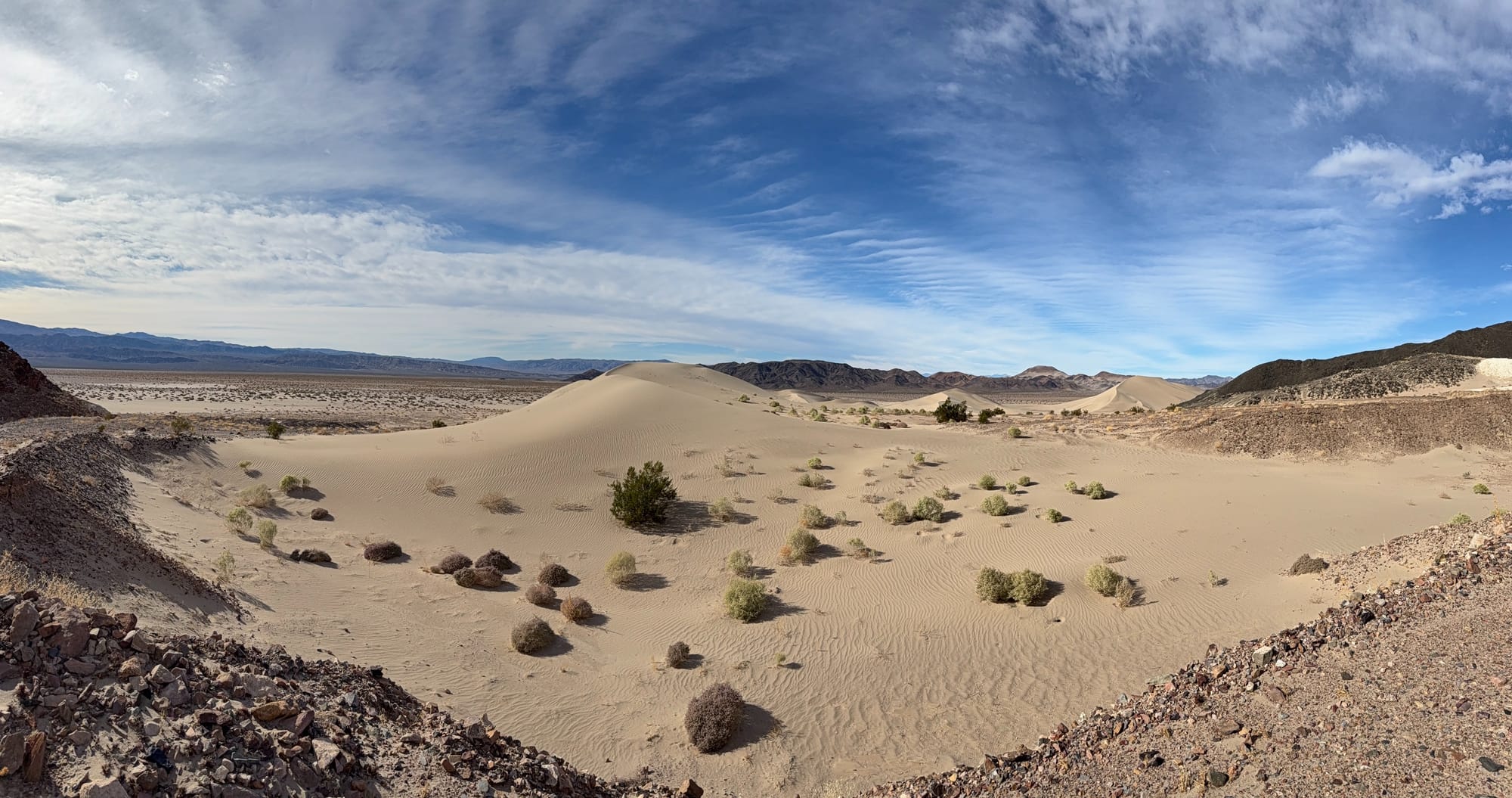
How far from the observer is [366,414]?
50406 mm

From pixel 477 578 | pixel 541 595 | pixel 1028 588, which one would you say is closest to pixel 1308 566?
pixel 1028 588

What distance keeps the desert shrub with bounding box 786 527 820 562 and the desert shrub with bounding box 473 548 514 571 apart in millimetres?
6555

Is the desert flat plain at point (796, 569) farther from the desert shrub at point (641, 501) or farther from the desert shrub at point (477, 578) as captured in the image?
the desert shrub at point (641, 501)

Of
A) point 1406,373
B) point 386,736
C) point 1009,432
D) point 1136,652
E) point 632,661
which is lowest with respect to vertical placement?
point 632,661

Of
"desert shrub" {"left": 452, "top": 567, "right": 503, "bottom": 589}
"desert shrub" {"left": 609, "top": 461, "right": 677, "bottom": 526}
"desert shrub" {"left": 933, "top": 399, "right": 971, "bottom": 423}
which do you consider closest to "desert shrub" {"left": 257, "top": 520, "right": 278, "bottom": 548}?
"desert shrub" {"left": 452, "top": 567, "right": 503, "bottom": 589}

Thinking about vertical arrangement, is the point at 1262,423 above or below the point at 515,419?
above

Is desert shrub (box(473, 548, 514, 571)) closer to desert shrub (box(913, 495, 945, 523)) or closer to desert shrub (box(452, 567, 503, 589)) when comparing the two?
desert shrub (box(452, 567, 503, 589))

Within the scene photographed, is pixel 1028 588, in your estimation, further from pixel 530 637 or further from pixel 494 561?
pixel 494 561

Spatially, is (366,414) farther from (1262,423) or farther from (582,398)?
(1262,423)

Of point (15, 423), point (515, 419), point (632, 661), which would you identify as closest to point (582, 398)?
point (515, 419)

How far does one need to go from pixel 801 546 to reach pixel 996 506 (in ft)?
19.1

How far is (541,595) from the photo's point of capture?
1286cm

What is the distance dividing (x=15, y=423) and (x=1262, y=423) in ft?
141

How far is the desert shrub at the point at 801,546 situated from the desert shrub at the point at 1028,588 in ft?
15.9
